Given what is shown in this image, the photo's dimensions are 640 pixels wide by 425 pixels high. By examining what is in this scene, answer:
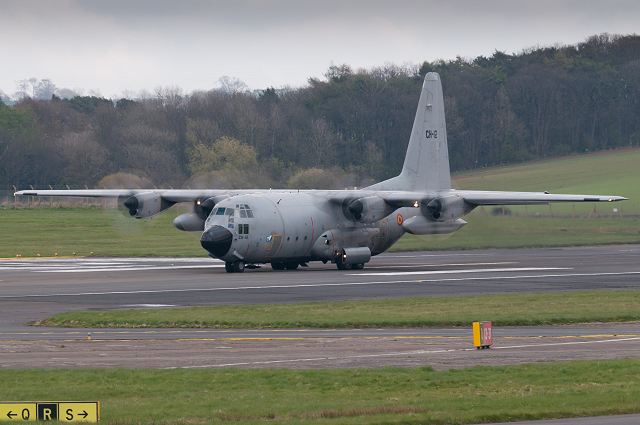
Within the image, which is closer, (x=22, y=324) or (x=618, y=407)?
(x=618, y=407)

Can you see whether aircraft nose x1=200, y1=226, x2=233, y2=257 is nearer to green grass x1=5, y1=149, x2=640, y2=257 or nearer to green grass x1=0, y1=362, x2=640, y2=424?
green grass x1=5, y1=149, x2=640, y2=257

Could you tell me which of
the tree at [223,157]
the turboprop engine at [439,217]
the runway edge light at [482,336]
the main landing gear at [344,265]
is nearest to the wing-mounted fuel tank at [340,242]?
the main landing gear at [344,265]

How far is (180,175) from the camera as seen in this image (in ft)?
219

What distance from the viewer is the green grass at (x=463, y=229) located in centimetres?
6156

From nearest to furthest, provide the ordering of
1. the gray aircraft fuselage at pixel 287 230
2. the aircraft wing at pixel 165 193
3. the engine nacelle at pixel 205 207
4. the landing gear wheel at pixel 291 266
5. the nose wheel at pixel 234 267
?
the gray aircraft fuselage at pixel 287 230 → the nose wheel at pixel 234 267 → the landing gear wheel at pixel 291 266 → the engine nacelle at pixel 205 207 → the aircraft wing at pixel 165 193

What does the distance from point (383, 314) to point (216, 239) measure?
1529 centimetres

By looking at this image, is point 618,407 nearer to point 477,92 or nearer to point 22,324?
point 22,324

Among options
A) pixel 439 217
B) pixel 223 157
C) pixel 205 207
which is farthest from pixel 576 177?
pixel 205 207

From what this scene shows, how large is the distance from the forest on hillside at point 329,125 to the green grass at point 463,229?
3.04 m

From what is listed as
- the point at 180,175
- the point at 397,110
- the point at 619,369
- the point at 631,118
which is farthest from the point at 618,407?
the point at 631,118

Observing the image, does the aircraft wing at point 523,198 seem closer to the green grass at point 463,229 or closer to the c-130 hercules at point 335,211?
the c-130 hercules at point 335,211

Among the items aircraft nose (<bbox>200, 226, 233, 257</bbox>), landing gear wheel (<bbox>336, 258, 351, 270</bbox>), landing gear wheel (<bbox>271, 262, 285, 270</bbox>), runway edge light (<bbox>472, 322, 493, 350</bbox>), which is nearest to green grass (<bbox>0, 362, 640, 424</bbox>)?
runway edge light (<bbox>472, 322, 493, 350</bbox>)

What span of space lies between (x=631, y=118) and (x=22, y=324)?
9775cm

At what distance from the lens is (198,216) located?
52219 mm
